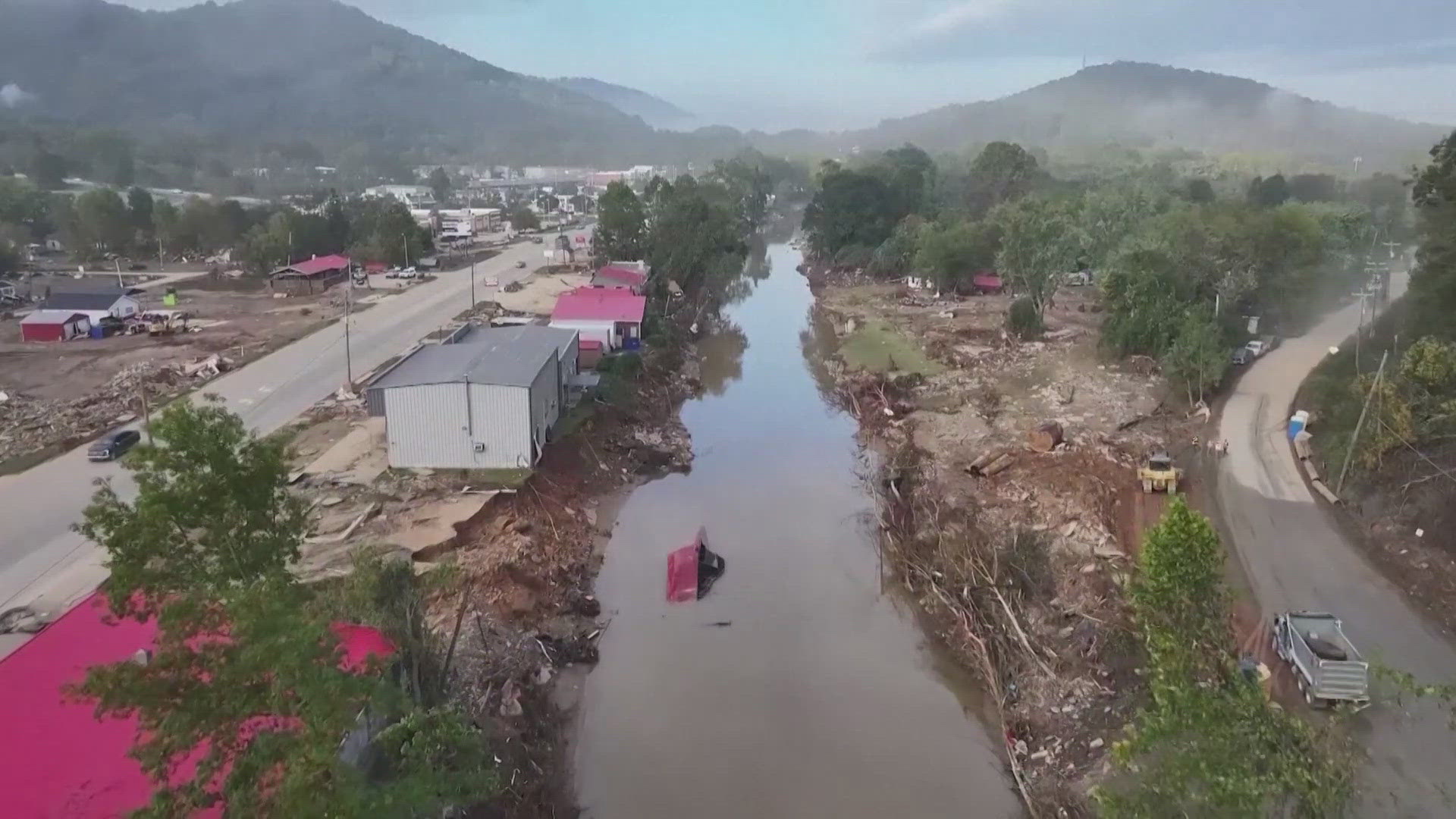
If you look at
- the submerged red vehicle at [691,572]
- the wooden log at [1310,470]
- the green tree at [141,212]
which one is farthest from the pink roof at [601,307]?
the green tree at [141,212]

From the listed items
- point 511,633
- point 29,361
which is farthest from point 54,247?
point 511,633

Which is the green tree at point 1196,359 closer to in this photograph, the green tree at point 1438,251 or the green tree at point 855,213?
the green tree at point 1438,251

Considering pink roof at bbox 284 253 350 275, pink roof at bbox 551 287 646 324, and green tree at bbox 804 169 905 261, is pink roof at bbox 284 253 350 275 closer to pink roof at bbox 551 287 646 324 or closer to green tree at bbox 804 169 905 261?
pink roof at bbox 551 287 646 324

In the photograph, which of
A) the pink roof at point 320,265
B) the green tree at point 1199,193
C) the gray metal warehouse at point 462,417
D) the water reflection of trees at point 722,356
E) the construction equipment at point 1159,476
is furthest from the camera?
the green tree at point 1199,193

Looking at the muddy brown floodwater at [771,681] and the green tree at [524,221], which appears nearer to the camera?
the muddy brown floodwater at [771,681]

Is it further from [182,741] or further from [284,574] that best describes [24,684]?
[182,741]

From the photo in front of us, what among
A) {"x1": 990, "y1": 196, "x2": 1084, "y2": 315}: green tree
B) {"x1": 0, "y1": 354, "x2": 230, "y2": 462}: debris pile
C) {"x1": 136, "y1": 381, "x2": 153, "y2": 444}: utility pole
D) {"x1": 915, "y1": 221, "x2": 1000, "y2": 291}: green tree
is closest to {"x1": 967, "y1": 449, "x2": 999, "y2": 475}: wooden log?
{"x1": 990, "y1": 196, "x2": 1084, "y2": 315}: green tree
